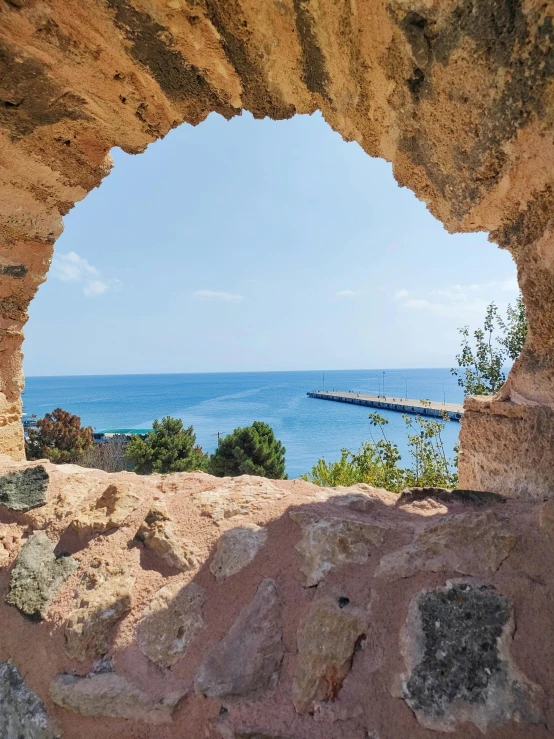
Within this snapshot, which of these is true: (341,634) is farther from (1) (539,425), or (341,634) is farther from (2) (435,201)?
(2) (435,201)

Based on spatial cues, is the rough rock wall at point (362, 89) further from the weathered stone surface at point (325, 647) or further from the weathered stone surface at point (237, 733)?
the weathered stone surface at point (237, 733)

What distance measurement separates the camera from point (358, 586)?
4.88 ft

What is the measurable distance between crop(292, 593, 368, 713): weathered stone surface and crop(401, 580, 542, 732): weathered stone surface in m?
0.17

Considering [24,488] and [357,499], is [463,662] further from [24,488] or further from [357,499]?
[24,488]

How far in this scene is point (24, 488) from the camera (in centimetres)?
225

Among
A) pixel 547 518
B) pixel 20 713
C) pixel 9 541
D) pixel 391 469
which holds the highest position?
pixel 547 518

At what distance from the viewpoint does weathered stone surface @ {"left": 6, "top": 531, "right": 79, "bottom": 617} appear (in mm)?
1741

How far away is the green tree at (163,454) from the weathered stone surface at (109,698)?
12276 mm

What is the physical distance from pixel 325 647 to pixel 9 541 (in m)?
1.61

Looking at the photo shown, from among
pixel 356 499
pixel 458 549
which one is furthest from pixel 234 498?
pixel 458 549

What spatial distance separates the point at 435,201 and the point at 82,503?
2.29 metres

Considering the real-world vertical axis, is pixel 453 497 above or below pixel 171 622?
above

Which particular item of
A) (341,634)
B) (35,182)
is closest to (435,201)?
(341,634)

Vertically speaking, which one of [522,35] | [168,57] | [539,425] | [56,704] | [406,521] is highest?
[168,57]
